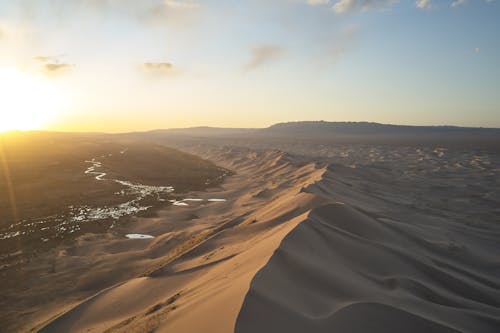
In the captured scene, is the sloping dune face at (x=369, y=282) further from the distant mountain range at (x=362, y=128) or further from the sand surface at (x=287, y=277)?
the distant mountain range at (x=362, y=128)

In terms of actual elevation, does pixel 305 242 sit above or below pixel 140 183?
above

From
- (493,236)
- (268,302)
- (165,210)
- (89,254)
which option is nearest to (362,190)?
(493,236)

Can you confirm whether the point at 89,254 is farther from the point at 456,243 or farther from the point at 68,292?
the point at 456,243

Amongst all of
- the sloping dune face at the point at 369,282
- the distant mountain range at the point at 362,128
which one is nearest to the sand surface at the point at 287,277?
the sloping dune face at the point at 369,282

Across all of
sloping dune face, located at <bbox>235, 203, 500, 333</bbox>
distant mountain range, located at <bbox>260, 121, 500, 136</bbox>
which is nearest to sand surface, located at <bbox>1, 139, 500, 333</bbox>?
sloping dune face, located at <bbox>235, 203, 500, 333</bbox>

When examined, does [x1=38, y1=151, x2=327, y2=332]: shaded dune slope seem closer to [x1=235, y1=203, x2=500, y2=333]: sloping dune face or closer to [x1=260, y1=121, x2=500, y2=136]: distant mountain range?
[x1=235, y1=203, x2=500, y2=333]: sloping dune face

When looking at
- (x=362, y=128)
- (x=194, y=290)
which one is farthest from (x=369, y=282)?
(x=362, y=128)
